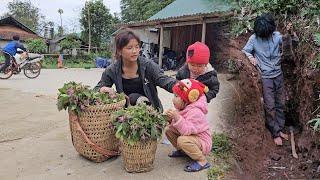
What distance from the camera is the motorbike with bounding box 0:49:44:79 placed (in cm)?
1306

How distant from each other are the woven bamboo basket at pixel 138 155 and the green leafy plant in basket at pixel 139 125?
63mm

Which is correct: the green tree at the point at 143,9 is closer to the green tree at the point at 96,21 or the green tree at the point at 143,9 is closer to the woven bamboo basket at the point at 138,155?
the green tree at the point at 96,21

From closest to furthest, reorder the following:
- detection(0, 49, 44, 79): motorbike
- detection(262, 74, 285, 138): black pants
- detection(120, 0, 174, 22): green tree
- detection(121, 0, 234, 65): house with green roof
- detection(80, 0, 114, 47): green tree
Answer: detection(262, 74, 285, 138): black pants
detection(0, 49, 44, 79): motorbike
detection(121, 0, 234, 65): house with green roof
detection(120, 0, 174, 22): green tree
detection(80, 0, 114, 47): green tree

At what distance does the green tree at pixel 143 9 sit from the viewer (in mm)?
26444

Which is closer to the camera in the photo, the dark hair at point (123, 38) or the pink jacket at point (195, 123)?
the pink jacket at point (195, 123)

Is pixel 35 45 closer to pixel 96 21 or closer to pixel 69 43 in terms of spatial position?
pixel 69 43

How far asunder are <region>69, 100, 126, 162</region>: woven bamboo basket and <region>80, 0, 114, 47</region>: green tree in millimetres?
29083

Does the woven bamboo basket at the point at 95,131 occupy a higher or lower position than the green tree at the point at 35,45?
lower

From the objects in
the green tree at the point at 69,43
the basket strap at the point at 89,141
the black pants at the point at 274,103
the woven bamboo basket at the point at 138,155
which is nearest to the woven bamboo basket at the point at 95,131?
the basket strap at the point at 89,141

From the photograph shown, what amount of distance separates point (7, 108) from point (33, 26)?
131ft

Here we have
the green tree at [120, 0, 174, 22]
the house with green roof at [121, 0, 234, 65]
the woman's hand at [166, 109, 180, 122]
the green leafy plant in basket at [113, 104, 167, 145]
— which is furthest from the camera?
the green tree at [120, 0, 174, 22]

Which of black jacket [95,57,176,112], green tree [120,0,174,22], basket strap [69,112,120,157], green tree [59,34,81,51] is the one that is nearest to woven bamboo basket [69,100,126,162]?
basket strap [69,112,120,157]

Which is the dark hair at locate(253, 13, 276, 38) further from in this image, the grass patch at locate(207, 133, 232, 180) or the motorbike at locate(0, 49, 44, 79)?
the motorbike at locate(0, 49, 44, 79)

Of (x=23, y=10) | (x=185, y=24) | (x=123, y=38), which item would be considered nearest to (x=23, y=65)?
(x=185, y=24)
